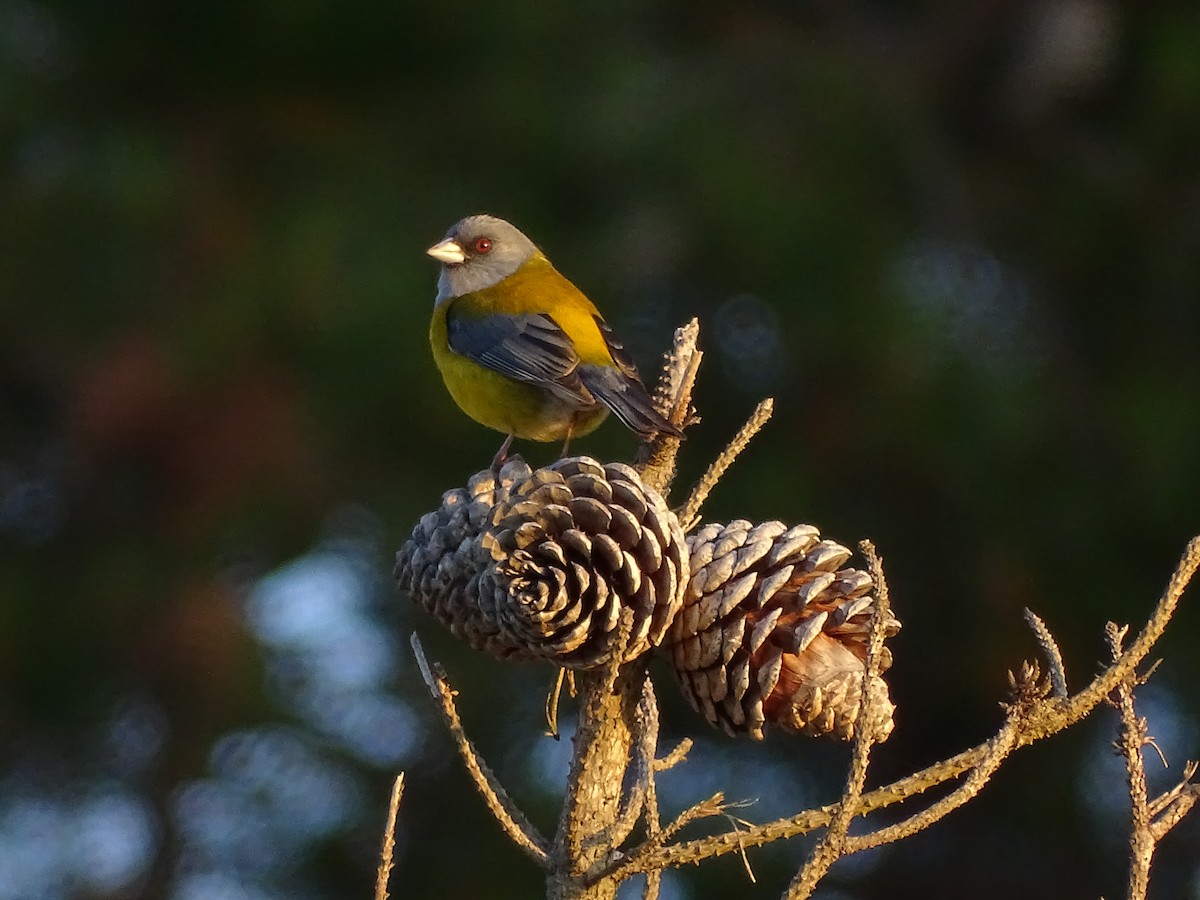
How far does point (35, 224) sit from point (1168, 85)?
3.94 metres

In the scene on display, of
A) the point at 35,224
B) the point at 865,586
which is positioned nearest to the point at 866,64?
the point at 35,224

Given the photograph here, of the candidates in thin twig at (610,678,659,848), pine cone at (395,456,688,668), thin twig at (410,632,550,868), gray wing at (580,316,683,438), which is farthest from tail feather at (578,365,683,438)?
thin twig at (410,632,550,868)

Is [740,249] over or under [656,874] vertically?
under

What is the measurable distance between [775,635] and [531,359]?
180 centimetres

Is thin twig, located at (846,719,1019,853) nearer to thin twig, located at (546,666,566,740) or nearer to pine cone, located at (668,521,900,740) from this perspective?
pine cone, located at (668,521,900,740)

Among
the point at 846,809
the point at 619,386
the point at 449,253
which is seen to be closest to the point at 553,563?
the point at 846,809

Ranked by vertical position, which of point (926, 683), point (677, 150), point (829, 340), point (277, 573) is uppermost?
point (677, 150)

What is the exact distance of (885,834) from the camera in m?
1.57

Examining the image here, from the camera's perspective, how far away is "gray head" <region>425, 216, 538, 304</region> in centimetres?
421

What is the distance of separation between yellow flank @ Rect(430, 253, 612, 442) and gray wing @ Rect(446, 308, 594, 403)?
0.07 ft

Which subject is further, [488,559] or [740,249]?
[740,249]

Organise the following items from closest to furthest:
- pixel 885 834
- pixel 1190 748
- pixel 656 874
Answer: pixel 885 834 < pixel 656 874 < pixel 1190 748

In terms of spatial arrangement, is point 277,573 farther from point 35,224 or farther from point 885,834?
point 885,834

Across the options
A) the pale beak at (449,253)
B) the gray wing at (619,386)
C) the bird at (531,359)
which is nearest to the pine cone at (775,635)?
the gray wing at (619,386)
